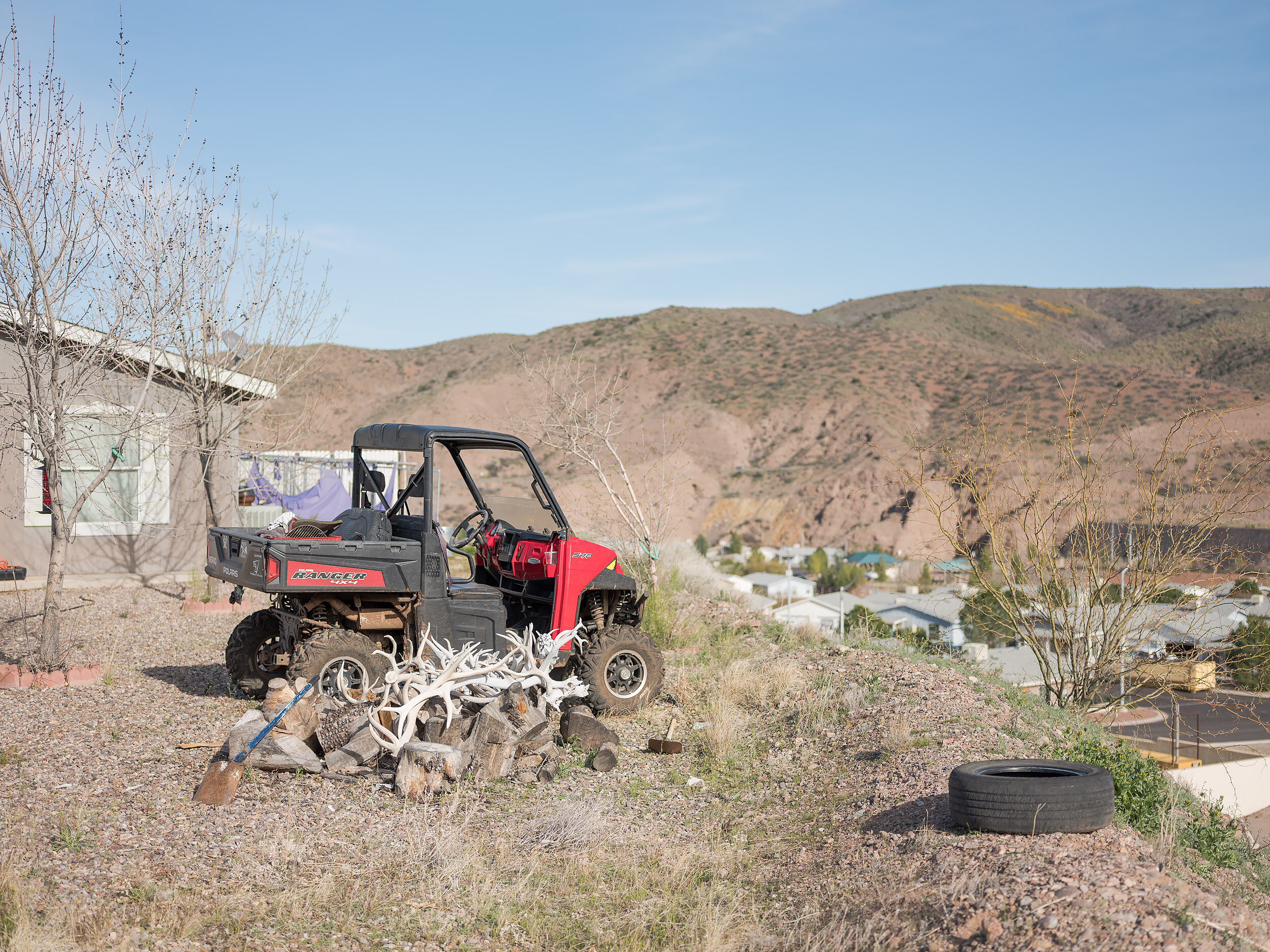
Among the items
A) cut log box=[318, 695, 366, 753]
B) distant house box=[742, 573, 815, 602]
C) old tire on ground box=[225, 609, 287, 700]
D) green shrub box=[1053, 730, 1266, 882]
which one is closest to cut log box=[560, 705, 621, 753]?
cut log box=[318, 695, 366, 753]

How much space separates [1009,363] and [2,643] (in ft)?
220

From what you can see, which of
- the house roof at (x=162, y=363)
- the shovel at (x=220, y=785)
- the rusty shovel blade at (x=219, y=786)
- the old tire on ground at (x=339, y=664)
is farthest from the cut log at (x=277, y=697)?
the house roof at (x=162, y=363)

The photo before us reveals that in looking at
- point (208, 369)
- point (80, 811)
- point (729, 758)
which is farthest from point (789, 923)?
point (208, 369)

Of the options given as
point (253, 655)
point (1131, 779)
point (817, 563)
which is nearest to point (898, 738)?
point (1131, 779)

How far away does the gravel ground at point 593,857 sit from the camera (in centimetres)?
410

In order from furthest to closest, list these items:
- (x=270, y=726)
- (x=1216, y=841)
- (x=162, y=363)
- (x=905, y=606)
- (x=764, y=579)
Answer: (x=764, y=579) < (x=905, y=606) < (x=162, y=363) < (x=270, y=726) < (x=1216, y=841)

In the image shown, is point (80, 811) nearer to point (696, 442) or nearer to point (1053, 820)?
point (1053, 820)

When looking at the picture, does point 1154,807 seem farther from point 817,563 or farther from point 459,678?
point 817,563

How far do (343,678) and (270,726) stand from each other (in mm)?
714

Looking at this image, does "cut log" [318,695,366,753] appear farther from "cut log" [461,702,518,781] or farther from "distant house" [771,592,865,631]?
"distant house" [771,592,865,631]

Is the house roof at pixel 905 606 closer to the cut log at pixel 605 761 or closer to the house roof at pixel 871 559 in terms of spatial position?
the house roof at pixel 871 559

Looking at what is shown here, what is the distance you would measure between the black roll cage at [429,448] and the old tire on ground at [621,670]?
101cm

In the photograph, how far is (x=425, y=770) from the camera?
617cm

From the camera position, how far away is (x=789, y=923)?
452 cm
